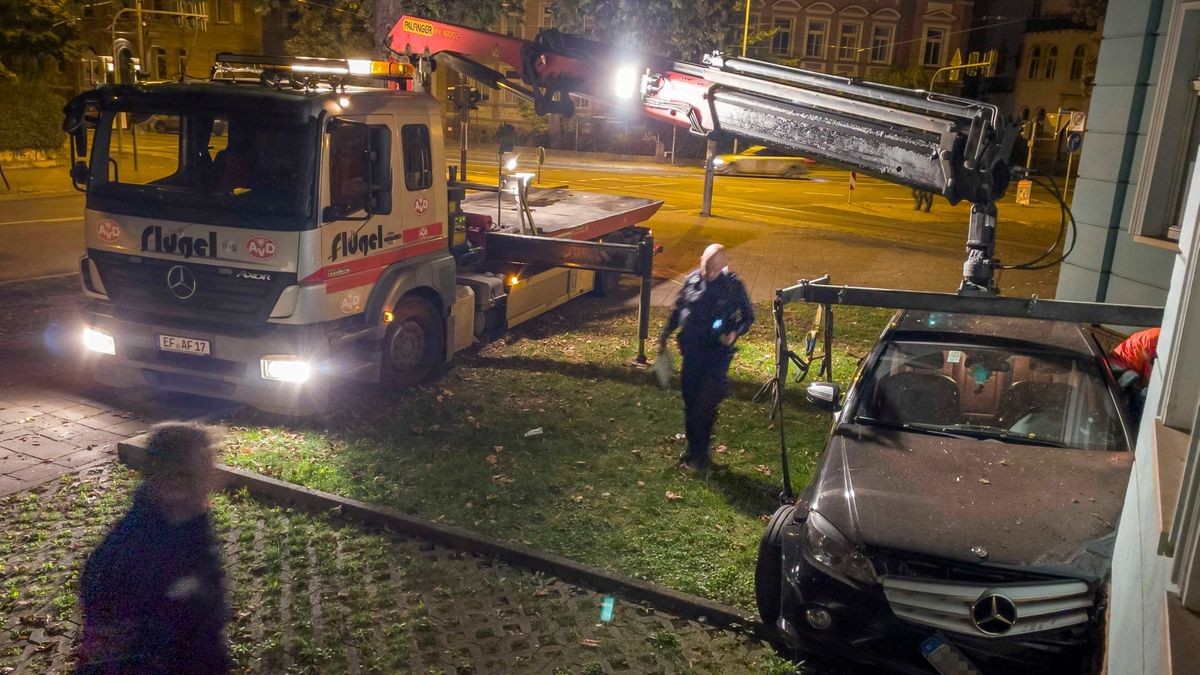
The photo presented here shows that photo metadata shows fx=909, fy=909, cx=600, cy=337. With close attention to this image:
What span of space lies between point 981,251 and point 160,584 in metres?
5.55

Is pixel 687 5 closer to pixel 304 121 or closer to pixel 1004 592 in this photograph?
pixel 304 121

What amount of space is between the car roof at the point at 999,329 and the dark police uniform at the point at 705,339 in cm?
126

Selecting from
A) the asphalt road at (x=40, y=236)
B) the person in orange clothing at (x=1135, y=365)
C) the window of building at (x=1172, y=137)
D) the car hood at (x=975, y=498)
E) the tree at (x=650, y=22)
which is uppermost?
the tree at (x=650, y=22)

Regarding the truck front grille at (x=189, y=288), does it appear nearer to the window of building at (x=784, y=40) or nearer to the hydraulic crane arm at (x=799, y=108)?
the hydraulic crane arm at (x=799, y=108)

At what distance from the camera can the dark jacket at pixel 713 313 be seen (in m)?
6.77

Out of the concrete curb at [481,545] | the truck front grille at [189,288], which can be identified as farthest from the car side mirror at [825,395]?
the truck front grille at [189,288]

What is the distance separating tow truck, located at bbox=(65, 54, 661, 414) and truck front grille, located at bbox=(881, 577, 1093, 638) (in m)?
5.08

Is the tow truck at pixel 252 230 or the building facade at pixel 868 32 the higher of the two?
the building facade at pixel 868 32

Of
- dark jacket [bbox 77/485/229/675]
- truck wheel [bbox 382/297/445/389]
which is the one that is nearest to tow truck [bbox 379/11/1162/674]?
truck wheel [bbox 382/297/445/389]

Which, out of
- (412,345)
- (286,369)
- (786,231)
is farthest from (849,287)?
(786,231)

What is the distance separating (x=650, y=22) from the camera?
25906mm

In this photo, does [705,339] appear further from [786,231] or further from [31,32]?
[31,32]

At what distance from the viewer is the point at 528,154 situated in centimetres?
4297

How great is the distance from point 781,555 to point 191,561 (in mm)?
3423
